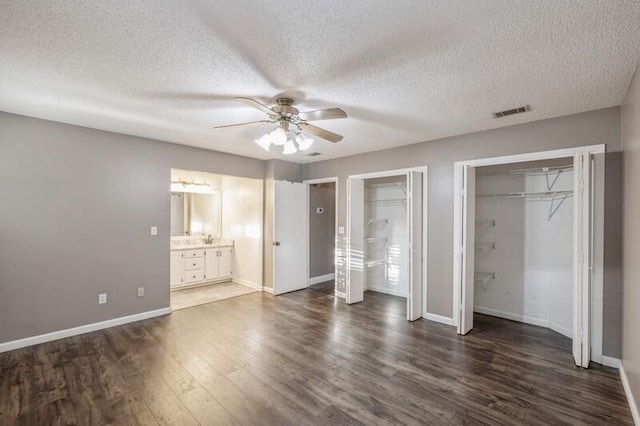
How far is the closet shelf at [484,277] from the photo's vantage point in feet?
14.4

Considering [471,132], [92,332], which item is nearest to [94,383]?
[92,332]

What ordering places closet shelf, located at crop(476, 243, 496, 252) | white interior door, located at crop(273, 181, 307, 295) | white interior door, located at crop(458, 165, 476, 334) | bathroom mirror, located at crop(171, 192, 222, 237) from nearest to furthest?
1. white interior door, located at crop(458, 165, 476, 334)
2. closet shelf, located at crop(476, 243, 496, 252)
3. white interior door, located at crop(273, 181, 307, 295)
4. bathroom mirror, located at crop(171, 192, 222, 237)

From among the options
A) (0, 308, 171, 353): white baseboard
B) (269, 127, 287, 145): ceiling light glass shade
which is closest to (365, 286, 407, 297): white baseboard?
(0, 308, 171, 353): white baseboard

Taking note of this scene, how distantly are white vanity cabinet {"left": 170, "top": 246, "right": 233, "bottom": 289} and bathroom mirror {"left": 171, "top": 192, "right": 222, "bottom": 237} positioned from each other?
680 mm

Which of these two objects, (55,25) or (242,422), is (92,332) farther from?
(55,25)

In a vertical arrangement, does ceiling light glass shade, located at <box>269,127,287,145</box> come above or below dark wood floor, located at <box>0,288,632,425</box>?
above

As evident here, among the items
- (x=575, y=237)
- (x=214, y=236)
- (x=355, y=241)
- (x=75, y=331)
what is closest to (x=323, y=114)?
(x=575, y=237)

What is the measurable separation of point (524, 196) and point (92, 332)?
20.1 ft

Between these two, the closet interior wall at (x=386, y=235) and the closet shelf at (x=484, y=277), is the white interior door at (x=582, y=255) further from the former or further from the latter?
the closet interior wall at (x=386, y=235)

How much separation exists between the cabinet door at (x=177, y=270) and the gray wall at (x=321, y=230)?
260cm

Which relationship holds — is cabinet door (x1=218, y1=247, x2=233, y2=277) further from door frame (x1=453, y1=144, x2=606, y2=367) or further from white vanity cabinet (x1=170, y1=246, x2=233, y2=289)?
door frame (x1=453, y1=144, x2=606, y2=367)

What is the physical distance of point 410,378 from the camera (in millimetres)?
2695

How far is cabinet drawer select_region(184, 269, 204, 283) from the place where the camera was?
19.2 ft

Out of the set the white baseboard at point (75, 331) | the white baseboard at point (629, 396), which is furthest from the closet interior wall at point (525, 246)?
the white baseboard at point (75, 331)
